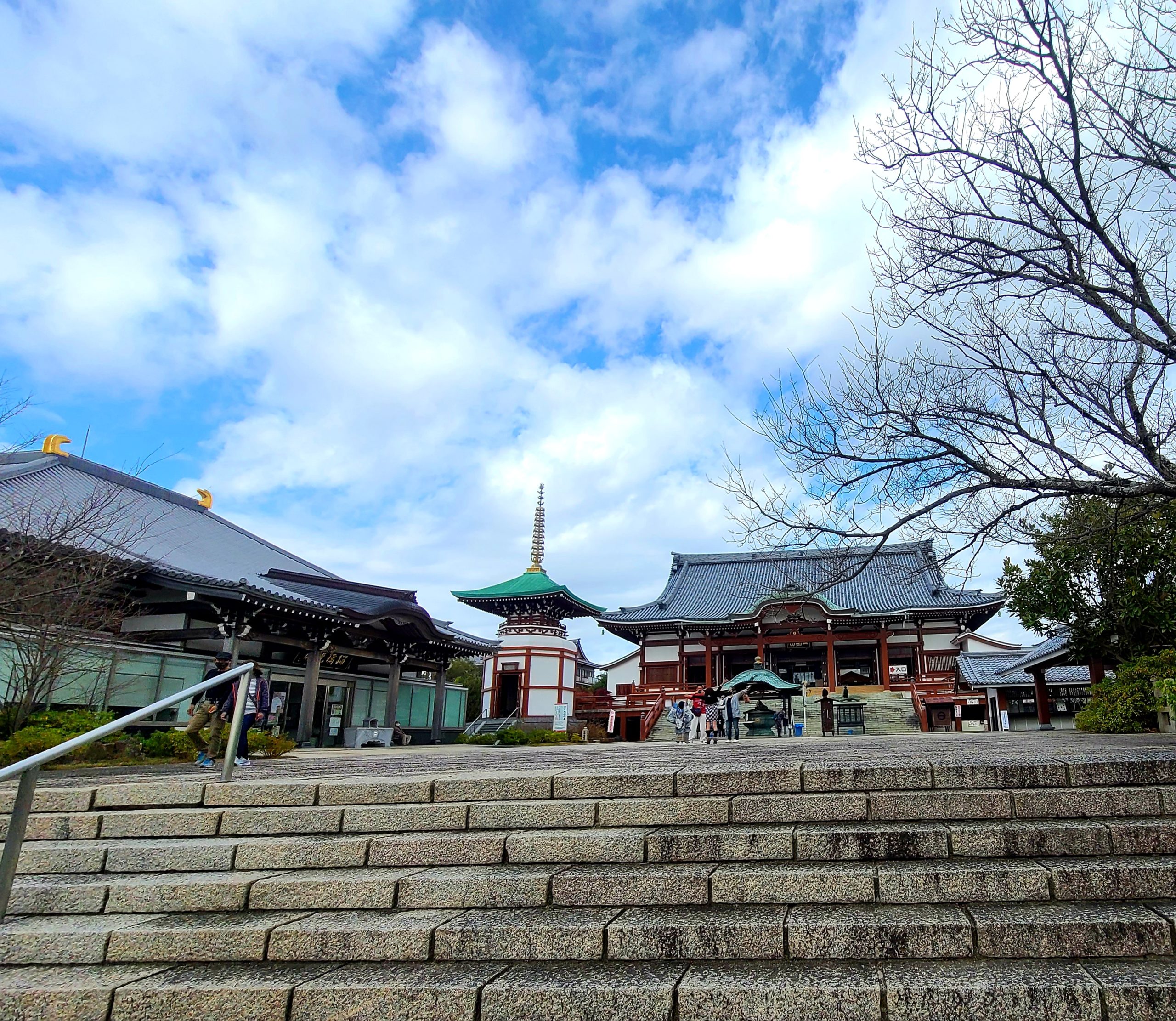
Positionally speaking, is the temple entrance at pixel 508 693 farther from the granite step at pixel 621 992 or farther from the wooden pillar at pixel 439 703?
the granite step at pixel 621 992

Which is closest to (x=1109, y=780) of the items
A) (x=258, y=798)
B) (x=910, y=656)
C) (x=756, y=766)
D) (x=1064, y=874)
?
(x=1064, y=874)

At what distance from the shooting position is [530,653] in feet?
108

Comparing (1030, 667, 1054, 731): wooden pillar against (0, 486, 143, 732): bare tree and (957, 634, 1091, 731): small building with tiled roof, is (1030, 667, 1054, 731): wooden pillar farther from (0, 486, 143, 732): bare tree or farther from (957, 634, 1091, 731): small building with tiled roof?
(0, 486, 143, 732): bare tree

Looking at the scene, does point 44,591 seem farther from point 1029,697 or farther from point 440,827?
point 1029,697

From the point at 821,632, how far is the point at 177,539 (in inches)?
916

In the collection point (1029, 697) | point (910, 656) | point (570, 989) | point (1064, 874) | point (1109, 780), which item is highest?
point (910, 656)

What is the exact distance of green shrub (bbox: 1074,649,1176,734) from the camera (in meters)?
12.1

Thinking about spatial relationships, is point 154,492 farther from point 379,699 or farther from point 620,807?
point 620,807

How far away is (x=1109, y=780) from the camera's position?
4.41 meters

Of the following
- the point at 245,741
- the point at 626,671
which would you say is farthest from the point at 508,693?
the point at 245,741

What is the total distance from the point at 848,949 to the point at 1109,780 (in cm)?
230

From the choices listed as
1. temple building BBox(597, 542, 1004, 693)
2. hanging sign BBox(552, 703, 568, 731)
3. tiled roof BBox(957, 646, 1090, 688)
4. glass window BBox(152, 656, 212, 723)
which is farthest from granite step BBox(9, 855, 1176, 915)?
hanging sign BBox(552, 703, 568, 731)

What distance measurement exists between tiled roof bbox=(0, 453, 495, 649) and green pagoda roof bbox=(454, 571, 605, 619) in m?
8.87

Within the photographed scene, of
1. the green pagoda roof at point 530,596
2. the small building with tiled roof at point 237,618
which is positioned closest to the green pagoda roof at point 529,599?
the green pagoda roof at point 530,596
